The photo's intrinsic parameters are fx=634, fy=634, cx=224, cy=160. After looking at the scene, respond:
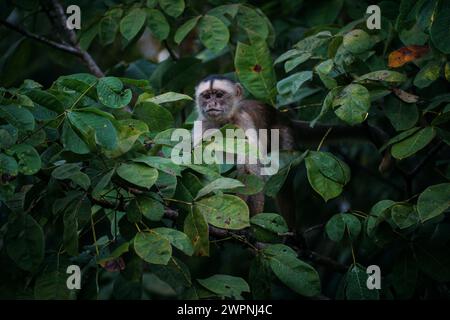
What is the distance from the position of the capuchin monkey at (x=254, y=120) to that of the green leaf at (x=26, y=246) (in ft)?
10.3

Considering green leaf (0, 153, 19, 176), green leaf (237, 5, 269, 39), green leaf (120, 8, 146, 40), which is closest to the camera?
green leaf (0, 153, 19, 176)

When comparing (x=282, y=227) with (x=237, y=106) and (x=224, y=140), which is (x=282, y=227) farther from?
(x=237, y=106)

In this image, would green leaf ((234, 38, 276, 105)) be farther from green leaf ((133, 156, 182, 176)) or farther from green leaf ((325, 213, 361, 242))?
green leaf ((133, 156, 182, 176))

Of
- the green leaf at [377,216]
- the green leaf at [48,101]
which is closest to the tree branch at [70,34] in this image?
the green leaf at [48,101]

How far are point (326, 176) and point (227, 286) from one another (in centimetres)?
94

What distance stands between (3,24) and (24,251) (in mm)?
3196

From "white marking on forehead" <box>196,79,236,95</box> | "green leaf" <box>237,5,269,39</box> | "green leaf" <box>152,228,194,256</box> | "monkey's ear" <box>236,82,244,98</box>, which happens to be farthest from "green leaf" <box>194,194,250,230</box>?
"monkey's ear" <box>236,82,244,98</box>

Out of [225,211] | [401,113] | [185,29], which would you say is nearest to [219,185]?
[225,211]

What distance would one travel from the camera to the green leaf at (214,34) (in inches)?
206

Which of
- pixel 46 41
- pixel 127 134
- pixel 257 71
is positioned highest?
pixel 46 41

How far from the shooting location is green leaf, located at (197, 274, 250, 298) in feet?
12.9

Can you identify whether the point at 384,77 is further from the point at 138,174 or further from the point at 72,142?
the point at 72,142

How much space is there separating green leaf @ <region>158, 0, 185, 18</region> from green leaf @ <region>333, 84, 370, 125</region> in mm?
1882

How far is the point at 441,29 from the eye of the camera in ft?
13.7
